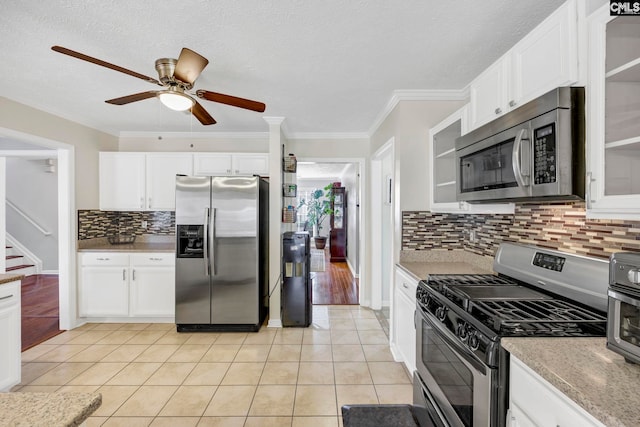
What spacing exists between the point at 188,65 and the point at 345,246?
22.9ft

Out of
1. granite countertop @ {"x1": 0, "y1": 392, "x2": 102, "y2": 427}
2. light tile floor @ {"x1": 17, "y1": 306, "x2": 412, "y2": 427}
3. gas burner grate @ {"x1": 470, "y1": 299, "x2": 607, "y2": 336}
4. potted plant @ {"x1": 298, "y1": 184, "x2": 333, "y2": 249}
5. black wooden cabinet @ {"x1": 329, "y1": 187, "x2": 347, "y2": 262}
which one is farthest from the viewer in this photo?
potted plant @ {"x1": 298, "y1": 184, "x2": 333, "y2": 249}

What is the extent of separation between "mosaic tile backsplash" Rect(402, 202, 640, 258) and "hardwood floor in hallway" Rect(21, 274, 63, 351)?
3.93 metres

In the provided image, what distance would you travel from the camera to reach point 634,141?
1.03 m

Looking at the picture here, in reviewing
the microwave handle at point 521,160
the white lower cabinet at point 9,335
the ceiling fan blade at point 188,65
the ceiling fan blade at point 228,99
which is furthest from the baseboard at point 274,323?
the microwave handle at point 521,160

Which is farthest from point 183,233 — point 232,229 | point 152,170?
point 152,170

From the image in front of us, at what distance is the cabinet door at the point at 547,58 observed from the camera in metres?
1.27

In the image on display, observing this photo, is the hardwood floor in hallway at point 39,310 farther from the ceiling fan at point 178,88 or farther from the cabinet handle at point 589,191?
the cabinet handle at point 589,191

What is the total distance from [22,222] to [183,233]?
491 centimetres

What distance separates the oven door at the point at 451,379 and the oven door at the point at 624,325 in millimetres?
379

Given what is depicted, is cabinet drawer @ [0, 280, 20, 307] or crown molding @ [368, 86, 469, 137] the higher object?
crown molding @ [368, 86, 469, 137]

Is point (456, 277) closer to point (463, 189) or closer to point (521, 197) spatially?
point (463, 189)

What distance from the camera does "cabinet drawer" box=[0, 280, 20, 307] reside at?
224 cm

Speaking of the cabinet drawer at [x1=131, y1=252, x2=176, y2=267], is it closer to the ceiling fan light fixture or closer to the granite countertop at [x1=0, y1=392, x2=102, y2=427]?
the ceiling fan light fixture

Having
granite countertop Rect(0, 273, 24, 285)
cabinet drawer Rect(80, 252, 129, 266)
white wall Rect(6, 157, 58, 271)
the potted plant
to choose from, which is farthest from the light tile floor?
the potted plant
